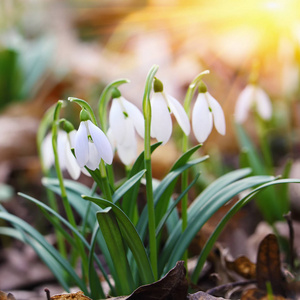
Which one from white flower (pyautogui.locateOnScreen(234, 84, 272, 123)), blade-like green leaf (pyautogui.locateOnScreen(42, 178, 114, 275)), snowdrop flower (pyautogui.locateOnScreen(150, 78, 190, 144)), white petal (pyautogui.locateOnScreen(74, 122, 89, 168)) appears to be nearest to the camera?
white petal (pyautogui.locateOnScreen(74, 122, 89, 168))

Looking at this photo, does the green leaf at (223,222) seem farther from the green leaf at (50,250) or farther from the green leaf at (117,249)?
the green leaf at (50,250)

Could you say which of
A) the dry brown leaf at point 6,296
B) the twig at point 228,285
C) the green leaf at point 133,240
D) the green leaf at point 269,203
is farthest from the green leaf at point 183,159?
the green leaf at point 269,203

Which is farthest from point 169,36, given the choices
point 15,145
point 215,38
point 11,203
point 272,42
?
point 11,203

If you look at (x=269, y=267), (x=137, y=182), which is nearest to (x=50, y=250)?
(x=137, y=182)

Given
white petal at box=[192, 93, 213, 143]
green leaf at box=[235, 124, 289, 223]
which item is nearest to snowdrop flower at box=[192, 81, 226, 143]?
white petal at box=[192, 93, 213, 143]

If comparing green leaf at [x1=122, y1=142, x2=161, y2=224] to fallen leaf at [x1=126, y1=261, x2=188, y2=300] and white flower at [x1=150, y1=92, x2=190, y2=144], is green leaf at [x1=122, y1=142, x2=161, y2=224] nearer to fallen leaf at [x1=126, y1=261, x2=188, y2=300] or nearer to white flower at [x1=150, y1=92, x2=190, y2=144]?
white flower at [x1=150, y1=92, x2=190, y2=144]

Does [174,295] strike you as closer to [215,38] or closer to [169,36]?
[215,38]
